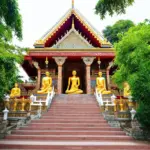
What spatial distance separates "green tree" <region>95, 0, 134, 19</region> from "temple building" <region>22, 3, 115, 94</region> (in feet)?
35.5

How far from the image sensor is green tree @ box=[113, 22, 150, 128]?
23.2 ft

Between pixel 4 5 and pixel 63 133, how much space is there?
452 cm

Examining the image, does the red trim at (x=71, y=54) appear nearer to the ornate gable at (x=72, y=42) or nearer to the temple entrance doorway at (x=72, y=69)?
the ornate gable at (x=72, y=42)

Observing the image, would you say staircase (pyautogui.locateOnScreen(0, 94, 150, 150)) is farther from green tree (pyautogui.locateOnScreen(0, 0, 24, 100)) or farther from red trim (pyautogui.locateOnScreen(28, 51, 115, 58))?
red trim (pyautogui.locateOnScreen(28, 51, 115, 58))

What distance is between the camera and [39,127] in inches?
332

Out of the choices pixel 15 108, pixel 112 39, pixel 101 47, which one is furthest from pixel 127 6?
pixel 112 39

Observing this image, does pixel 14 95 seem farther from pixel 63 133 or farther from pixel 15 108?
pixel 63 133

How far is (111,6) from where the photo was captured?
5.15m

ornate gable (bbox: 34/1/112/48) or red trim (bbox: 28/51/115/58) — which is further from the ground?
ornate gable (bbox: 34/1/112/48)

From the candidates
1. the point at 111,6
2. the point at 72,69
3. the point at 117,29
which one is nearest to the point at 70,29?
the point at 72,69

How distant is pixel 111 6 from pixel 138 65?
556cm

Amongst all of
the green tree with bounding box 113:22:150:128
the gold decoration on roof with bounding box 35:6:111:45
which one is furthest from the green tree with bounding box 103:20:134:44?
the green tree with bounding box 113:22:150:128

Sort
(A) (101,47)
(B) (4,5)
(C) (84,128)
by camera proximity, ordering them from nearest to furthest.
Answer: (B) (4,5), (C) (84,128), (A) (101,47)

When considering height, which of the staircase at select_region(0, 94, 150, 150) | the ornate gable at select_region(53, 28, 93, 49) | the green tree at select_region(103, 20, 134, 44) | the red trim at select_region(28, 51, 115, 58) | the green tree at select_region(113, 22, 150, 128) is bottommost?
the staircase at select_region(0, 94, 150, 150)
